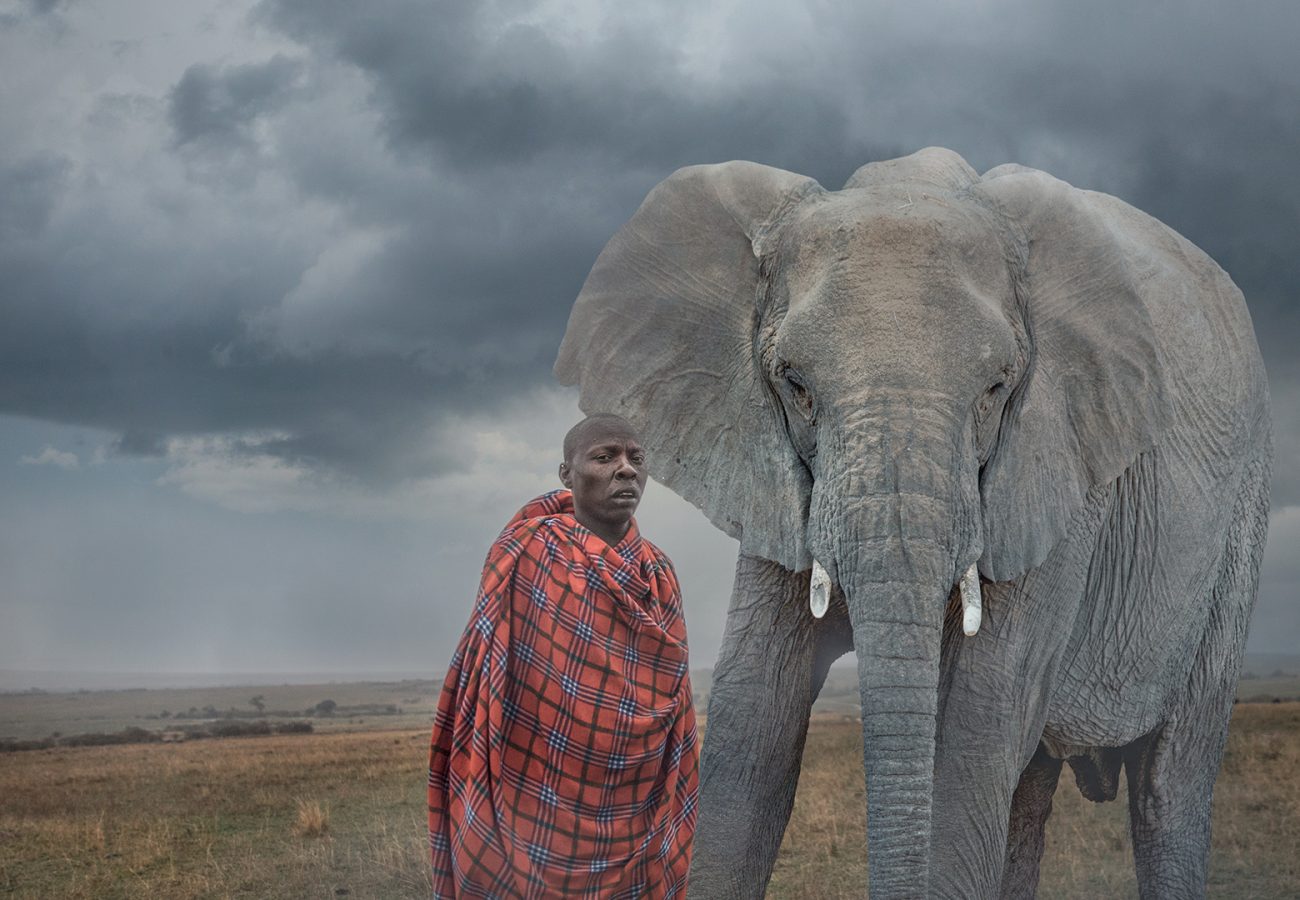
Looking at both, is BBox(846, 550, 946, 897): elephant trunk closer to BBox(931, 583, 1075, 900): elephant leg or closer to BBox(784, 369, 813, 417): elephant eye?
BBox(931, 583, 1075, 900): elephant leg

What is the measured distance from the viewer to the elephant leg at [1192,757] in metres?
8.58

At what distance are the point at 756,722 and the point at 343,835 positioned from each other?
10.00m

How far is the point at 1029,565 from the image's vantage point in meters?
6.03

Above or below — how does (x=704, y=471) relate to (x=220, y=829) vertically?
above

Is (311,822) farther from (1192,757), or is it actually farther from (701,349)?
(701,349)

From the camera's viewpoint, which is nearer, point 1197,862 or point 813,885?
point 1197,862

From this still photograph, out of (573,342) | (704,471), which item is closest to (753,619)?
(704,471)

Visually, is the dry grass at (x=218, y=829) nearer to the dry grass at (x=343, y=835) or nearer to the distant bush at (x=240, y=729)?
the dry grass at (x=343, y=835)

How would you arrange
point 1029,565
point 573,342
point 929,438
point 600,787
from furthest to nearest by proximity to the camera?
point 573,342, point 1029,565, point 929,438, point 600,787

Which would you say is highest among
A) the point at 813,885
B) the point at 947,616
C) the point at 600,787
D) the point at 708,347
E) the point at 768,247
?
the point at 768,247

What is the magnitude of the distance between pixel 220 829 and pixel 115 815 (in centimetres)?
265

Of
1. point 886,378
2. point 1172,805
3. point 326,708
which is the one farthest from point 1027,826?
point 326,708

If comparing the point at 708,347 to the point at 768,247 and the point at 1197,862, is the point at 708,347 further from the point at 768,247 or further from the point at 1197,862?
the point at 1197,862

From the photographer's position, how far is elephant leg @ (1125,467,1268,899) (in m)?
8.58
